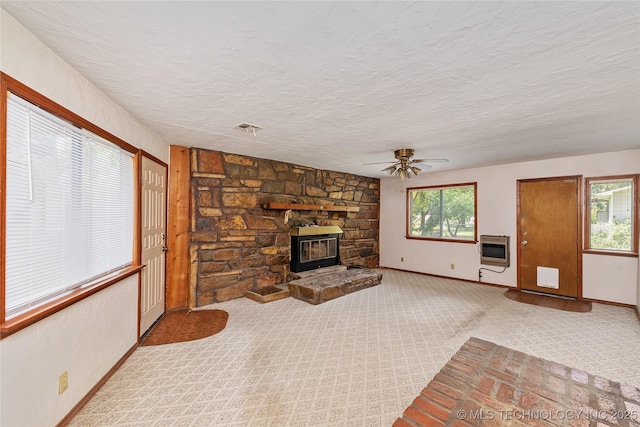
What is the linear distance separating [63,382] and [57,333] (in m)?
0.33

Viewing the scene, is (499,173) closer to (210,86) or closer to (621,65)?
(621,65)

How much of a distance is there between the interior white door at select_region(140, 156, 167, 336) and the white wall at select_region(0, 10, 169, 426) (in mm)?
514

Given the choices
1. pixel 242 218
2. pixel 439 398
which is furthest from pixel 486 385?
pixel 242 218

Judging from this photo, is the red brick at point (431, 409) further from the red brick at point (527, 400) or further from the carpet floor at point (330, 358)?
the red brick at point (527, 400)

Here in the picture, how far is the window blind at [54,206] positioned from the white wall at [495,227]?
5.50 meters

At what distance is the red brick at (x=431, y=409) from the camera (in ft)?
5.92

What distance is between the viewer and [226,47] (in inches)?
59.6

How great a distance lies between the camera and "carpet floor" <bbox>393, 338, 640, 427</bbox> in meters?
1.77

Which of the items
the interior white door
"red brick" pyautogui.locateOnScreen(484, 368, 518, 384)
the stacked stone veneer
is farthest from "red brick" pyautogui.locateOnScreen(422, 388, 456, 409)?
the stacked stone veneer

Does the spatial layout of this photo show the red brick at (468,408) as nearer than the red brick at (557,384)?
Yes

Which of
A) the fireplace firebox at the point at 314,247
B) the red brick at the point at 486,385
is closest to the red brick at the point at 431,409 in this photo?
the red brick at the point at 486,385

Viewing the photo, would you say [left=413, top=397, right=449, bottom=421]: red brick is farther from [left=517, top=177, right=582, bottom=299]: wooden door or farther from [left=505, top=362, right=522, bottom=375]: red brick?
[left=517, top=177, right=582, bottom=299]: wooden door

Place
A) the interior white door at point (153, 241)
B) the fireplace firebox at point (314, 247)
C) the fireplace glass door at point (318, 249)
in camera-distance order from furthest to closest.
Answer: the fireplace glass door at point (318, 249)
the fireplace firebox at point (314, 247)
the interior white door at point (153, 241)

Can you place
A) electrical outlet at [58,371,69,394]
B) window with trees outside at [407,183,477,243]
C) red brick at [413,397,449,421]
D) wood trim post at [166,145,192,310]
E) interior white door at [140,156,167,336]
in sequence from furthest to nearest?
window with trees outside at [407,183,477,243]
wood trim post at [166,145,192,310]
interior white door at [140,156,167,336]
red brick at [413,397,449,421]
electrical outlet at [58,371,69,394]
